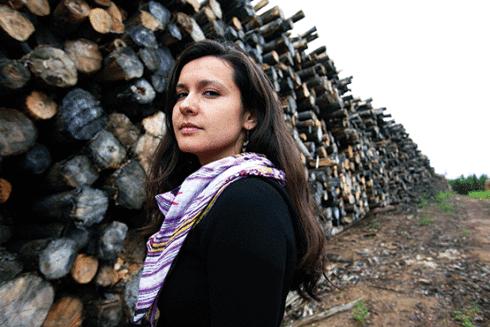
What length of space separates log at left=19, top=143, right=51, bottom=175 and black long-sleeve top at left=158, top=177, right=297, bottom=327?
1352 mm

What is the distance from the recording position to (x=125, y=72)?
1984 millimetres

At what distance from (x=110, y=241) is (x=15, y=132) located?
2.66 ft

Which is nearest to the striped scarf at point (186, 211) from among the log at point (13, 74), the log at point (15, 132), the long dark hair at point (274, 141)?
the long dark hair at point (274, 141)

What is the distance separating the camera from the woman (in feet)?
2.40

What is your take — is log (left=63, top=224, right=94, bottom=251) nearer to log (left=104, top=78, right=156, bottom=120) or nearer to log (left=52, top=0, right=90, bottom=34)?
log (left=104, top=78, right=156, bottom=120)

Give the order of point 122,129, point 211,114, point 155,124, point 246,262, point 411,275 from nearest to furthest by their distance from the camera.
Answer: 1. point 246,262
2. point 211,114
3. point 122,129
4. point 155,124
5. point 411,275

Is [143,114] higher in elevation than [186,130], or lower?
higher

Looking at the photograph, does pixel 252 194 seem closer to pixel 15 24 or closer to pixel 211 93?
pixel 211 93

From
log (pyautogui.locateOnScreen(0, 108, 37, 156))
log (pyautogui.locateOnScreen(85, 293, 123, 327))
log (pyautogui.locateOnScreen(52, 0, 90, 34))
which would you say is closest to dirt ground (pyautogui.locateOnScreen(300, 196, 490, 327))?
log (pyautogui.locateOnScreen(85, 293, 123, 327))

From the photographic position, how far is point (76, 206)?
1656 millimetres

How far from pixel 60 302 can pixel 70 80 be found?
4.33ft

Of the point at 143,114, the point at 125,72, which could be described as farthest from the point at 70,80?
the point at 143,114

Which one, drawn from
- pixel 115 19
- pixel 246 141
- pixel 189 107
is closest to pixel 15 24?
pixel 115 19

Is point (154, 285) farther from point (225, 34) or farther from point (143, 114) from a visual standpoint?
point (225, 34)
